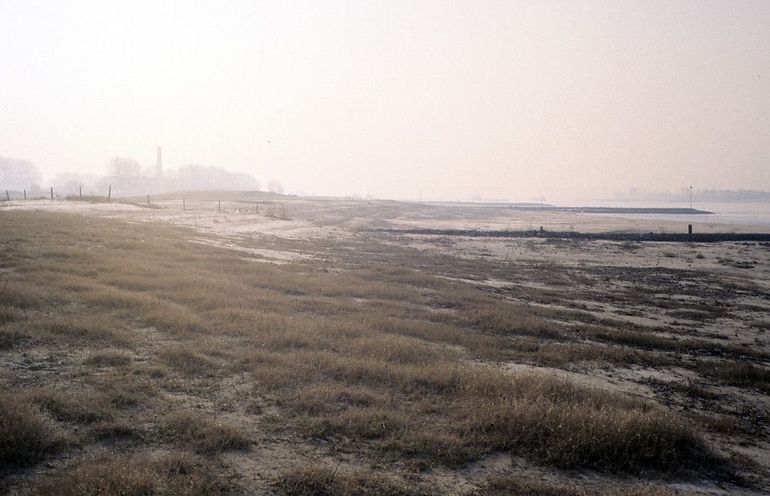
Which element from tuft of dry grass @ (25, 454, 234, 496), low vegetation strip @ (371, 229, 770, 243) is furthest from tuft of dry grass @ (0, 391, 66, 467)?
low vegetation strip @ (371, 229, 770, 243)

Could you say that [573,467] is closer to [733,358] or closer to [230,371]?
[230,371]

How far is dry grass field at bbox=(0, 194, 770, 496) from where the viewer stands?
7043 mm

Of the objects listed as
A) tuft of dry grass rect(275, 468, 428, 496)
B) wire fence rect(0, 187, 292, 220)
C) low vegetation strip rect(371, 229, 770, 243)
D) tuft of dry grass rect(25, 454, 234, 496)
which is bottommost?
tuft of dry grass rect(275, 468, 428, 496)

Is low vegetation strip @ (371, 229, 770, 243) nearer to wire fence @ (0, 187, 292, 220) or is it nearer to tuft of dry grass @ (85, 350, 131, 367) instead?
wire fence @ (0, 187, 292, 220)

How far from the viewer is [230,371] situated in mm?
10938

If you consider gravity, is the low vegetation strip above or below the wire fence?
below

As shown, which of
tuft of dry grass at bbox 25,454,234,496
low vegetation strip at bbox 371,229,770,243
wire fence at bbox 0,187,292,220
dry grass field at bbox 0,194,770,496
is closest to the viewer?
tuft of dry grass at bbox 25,454,234,496

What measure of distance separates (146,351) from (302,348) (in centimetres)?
380

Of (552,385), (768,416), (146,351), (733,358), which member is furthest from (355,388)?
(733,358)

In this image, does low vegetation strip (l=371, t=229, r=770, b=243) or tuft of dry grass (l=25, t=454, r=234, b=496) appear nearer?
tuft of dry grass (l=25, t=454, r=234, b=496)

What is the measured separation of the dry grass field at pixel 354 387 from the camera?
704 centimetres

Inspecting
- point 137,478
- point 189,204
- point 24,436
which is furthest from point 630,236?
point 189,204

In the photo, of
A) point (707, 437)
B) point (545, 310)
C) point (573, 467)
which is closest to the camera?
point (573, 467)

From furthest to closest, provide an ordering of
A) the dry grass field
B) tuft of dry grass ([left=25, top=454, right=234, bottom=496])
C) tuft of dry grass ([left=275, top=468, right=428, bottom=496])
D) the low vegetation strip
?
the low vegetation strip < the dry grass field < tuft of dry grass ([left=275, top=468, right=428, bottom=496]) < tuft of dry grass ([left=25, top=454, right=234, bottom=496])
